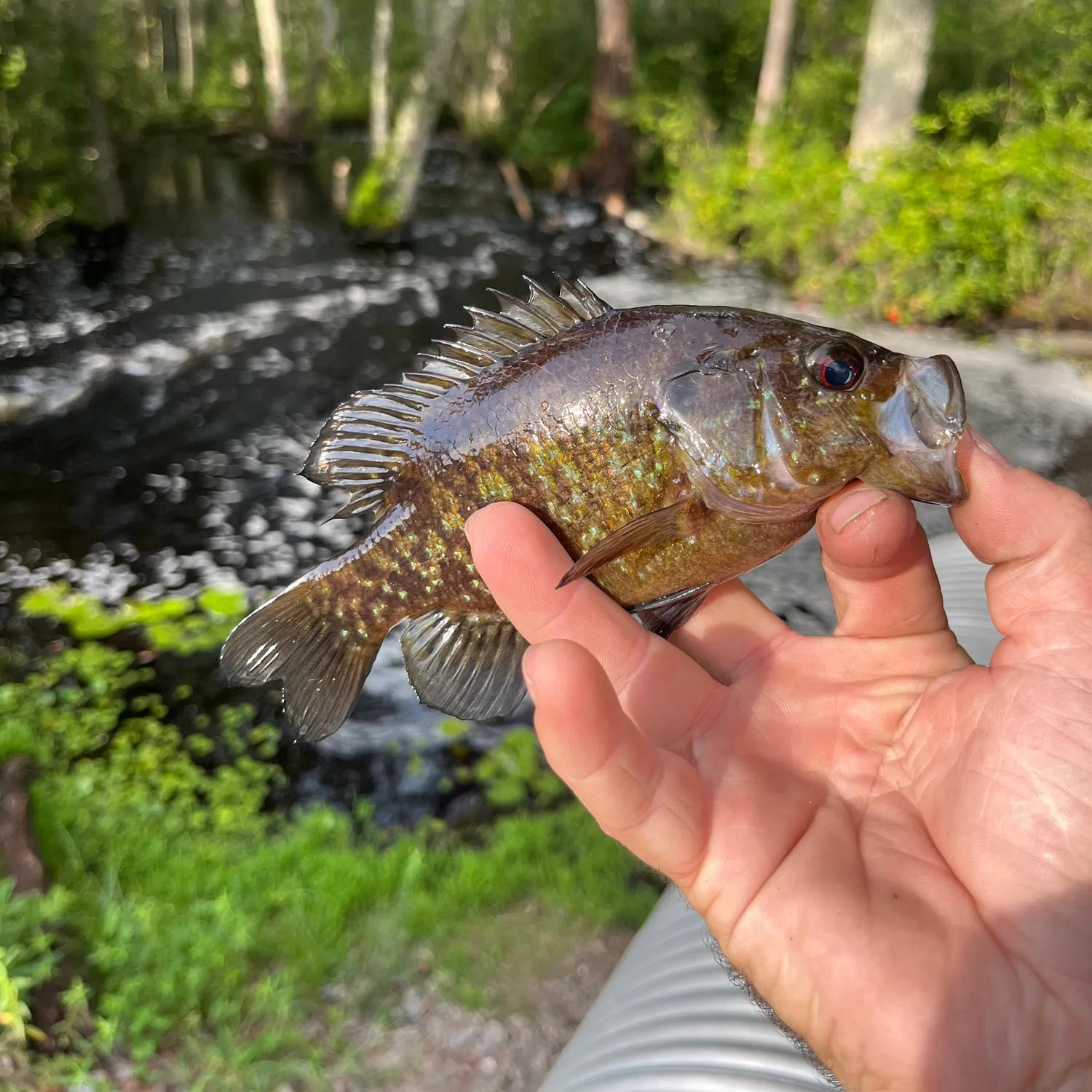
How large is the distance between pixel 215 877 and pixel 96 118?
1595cm

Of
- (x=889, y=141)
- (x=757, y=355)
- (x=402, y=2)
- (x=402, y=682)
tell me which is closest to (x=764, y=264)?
(x=889, y=141)

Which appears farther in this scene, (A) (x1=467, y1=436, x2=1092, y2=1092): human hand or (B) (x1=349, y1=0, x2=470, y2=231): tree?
(B) (x1=349, y1=0, x2=470, y2=231): tree

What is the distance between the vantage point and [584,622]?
209 centimetres

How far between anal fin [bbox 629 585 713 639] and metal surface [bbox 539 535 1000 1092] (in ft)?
3.99

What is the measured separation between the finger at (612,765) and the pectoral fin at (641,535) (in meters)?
0.29

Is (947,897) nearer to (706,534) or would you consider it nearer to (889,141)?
(706,534)

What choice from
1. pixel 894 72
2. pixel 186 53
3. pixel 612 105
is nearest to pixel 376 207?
pixel 612 105

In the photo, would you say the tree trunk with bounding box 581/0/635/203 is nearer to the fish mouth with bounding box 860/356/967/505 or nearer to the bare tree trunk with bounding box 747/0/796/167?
the bare tree trunk with bounding box 747/0/796/167

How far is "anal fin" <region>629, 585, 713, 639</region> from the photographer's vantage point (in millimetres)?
2164

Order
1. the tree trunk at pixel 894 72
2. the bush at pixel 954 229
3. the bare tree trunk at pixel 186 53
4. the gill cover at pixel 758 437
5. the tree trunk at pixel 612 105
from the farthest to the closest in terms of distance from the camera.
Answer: the bare tree trunk at pixel 186 53
the tree trunk at pixel 612 105
the tree trunk at pixel 894 72
the bush at pixel 954 229
the gill cover at pixel 758 437

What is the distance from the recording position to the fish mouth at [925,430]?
1.75 m

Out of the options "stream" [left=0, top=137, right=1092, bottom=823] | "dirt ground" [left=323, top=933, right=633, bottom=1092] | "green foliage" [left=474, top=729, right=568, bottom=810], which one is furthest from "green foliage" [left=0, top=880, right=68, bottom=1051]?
"green foliage" [left=474, top=729, right=568, bottom=810]

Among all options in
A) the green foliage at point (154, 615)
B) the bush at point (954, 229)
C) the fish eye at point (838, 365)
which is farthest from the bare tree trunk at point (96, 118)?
the fish eye at point (838, 365)

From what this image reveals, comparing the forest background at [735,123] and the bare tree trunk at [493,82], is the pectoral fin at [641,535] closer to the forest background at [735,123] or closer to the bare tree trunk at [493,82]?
the forest background at [735,123]
